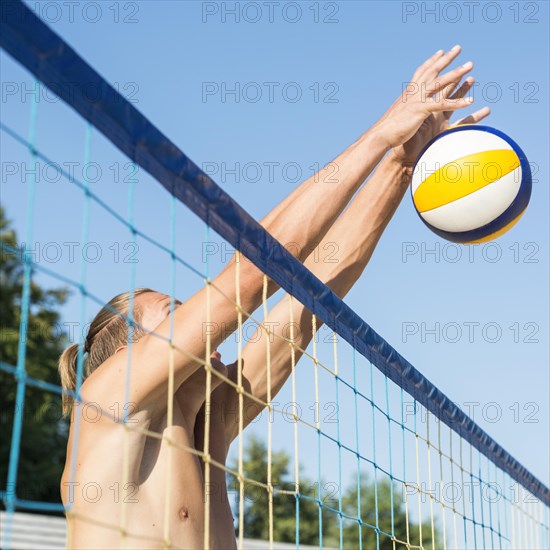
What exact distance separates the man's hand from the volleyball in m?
0.19

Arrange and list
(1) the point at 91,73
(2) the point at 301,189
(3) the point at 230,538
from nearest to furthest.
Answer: (1) the point at 91,73 < (3) the point at 230,538 < (2) the point at 301,189

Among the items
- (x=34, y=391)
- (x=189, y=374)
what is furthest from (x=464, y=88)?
(x=34, y=391)

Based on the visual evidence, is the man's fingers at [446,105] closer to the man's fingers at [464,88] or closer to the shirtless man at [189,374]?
the shirtless man at [189,374]

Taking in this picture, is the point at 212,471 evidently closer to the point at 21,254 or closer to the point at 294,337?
the point at 294,337

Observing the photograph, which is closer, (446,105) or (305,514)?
(446,105)

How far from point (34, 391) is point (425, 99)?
2038cm

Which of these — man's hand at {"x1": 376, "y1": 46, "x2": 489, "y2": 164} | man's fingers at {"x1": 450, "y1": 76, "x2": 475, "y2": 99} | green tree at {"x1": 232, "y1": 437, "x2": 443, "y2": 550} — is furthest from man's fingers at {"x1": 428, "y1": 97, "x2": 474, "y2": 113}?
green tree at {"x1": 232, "y1": 437, "x2": 443, "y2": 550}

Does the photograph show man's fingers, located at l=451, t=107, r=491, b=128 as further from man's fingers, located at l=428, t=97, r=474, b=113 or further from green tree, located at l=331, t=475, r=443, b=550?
green tree, located at l=331, t=475, r=443, b=550

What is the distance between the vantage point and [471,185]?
11.4 feet

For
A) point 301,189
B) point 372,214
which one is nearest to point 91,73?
point 301,189

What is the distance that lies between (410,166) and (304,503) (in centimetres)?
2166

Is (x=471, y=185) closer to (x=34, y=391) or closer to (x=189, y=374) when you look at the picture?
(x=189, y=374)

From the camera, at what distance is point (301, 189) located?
2938 millimetres

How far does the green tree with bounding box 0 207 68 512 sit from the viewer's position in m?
20.9
